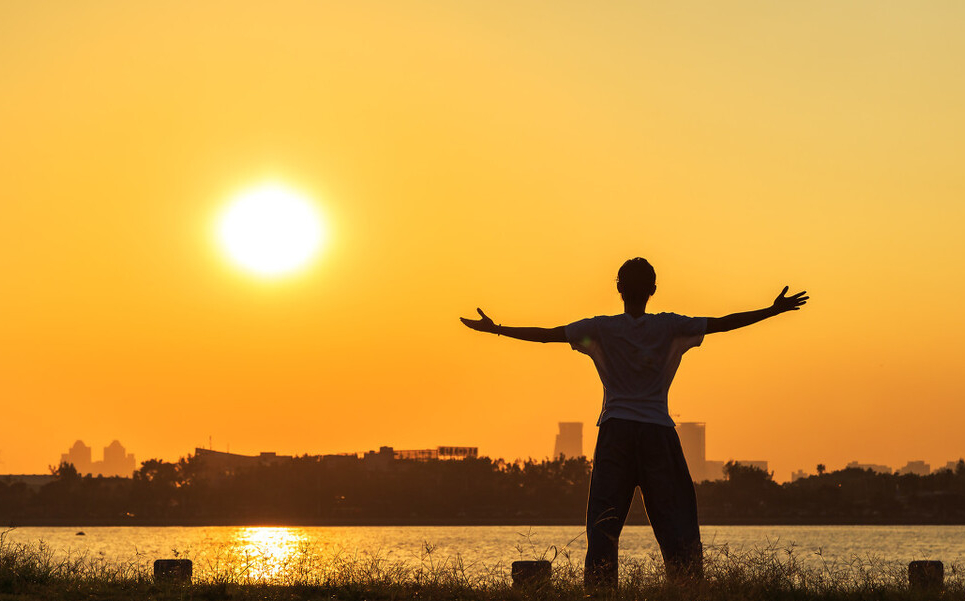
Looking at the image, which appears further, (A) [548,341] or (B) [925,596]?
(B) [925,596]

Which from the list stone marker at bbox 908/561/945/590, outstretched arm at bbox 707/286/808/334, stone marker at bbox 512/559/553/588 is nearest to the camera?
outstretched arm at bbox 707/286/808/334

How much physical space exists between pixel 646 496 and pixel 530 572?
1.67 metres

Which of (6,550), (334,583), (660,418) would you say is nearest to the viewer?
(660,418)

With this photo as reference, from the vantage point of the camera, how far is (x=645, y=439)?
908cm

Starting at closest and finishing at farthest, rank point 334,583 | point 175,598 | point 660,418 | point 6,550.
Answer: point 660,418 < point 175,598 < point 334,583 < point 6,550

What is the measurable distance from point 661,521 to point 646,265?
1933mm

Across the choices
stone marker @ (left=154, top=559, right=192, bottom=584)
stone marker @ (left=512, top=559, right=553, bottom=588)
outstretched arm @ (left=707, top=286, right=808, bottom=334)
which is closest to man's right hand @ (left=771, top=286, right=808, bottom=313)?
outstretched arm @ (left=707, top=286, right=808, bottom=334)

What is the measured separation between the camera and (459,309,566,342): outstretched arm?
9336 millimetres

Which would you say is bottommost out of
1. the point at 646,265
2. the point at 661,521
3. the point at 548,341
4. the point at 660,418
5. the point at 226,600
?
the point at 226,600

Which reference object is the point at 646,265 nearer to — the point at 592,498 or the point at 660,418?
the point at 660,418

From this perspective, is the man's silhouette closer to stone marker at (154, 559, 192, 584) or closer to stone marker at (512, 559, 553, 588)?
stone marker at (512, 559, 553, 588)

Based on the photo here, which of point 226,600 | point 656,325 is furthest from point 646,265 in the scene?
point 226,600

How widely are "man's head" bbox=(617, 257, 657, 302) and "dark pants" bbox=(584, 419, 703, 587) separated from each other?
98 cm

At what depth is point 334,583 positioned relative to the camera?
423 inches
